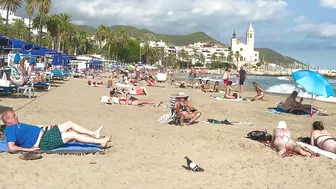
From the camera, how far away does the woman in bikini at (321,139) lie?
24.0 ft

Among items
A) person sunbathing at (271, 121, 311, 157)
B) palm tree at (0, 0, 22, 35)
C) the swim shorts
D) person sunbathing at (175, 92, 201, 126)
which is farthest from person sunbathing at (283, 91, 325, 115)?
palm tree at (0, 0, 22, 35)

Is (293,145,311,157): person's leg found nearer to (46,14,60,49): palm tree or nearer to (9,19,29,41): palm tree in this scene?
(46,14,60,49): palm tree

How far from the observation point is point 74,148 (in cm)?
653

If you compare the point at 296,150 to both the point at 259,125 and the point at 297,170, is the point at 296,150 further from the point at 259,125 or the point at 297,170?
the point at 259,125

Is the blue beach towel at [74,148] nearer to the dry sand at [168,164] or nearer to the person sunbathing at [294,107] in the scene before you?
the dry sand at [168,164]

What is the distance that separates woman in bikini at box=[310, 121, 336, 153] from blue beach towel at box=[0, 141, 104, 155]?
158 inches

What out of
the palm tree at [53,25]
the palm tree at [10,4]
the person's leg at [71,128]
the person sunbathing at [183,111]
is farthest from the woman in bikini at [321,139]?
the palm tree at [53,25]

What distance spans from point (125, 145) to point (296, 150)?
300cm

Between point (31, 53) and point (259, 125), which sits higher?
point (31, 53)

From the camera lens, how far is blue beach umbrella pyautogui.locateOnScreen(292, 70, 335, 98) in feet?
38.1

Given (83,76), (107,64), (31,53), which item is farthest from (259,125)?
(107,64)

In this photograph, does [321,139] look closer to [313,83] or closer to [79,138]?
[79,138]

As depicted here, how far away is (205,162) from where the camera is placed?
21.0ft

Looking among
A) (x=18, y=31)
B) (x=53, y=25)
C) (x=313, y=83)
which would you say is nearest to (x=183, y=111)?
(x=313, y=83)
